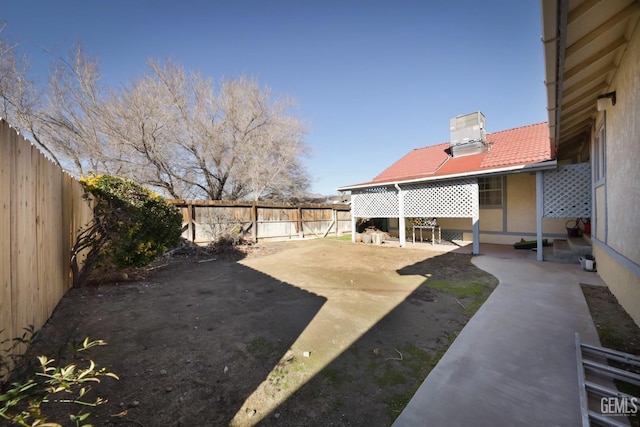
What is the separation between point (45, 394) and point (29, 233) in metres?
2.34

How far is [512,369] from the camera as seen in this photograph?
2.35m

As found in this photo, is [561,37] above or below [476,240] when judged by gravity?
above

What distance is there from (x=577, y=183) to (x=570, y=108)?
2948 millimetres

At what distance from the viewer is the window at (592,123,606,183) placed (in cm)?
483

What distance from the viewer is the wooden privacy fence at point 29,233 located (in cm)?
218

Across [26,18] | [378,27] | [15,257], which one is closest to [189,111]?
[26,18]

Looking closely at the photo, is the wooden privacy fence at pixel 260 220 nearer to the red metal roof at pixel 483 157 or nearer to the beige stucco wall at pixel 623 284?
the red metal roof at pixel 483 157

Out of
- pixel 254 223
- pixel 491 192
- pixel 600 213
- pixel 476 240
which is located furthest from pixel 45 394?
pixel 491 192

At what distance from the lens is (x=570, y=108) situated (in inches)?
187

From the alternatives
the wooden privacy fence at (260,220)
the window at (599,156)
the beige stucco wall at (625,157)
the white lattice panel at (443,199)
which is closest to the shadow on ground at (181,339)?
the beige stucco wall at (625,157)

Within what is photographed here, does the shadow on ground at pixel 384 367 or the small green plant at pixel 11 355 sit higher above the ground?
the small green plant at pixel 11 355

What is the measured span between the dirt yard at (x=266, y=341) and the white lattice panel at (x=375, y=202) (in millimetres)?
5296

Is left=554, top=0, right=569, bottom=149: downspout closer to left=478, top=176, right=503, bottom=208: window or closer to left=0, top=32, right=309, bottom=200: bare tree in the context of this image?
left=478, top=176, right=503, bottom=208: window

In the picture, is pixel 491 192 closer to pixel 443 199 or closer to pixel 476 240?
pixel 443 199
